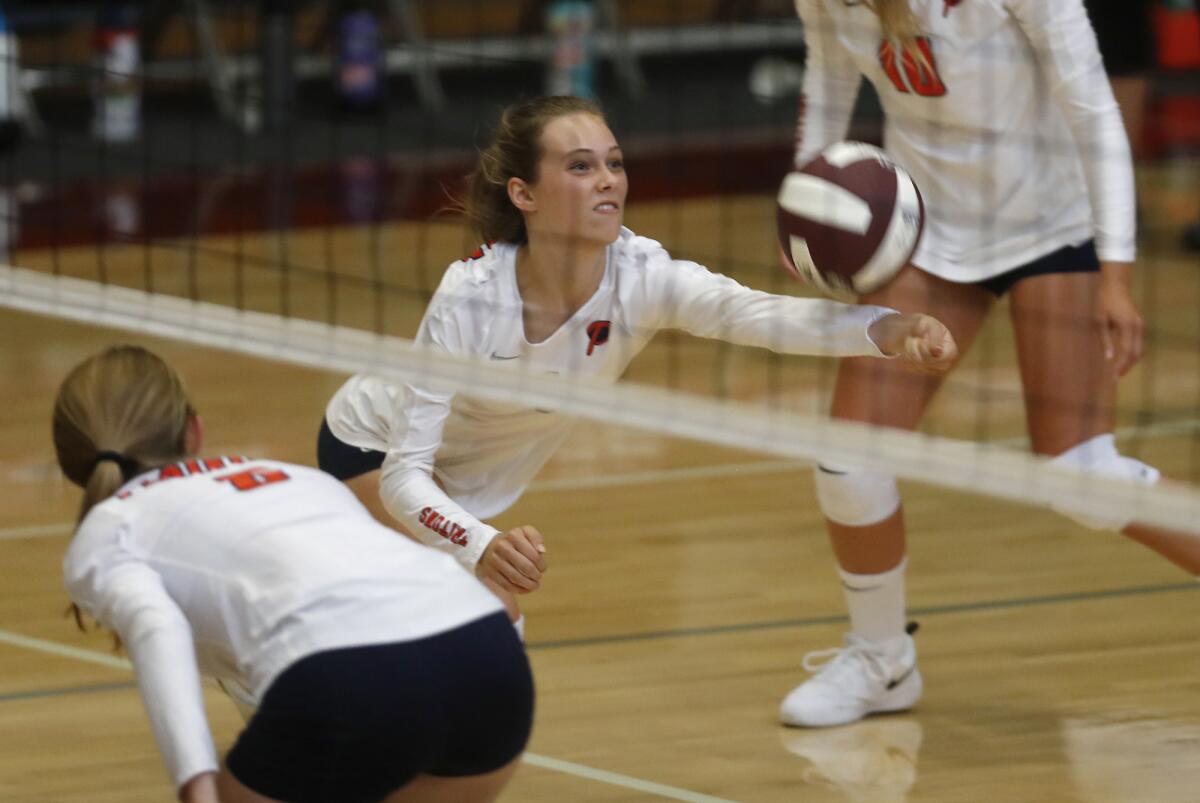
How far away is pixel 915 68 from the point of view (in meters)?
3.39

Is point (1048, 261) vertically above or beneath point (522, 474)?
above

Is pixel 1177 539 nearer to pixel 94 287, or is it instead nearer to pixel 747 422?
pixel 747 422

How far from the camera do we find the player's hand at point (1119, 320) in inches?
127

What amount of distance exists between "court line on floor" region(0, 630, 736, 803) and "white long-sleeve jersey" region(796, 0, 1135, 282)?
0.91 meters

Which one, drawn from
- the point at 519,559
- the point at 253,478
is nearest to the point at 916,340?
the point at 519,559

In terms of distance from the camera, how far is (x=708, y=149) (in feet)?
32.5

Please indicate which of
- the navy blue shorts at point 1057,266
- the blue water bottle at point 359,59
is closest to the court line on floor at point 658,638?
the navy blue shorts at point 1057,266

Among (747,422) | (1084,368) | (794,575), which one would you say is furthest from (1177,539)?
(794,575)

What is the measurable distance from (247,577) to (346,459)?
97 cm

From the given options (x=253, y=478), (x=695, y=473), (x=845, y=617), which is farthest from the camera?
(x=695, y=473)

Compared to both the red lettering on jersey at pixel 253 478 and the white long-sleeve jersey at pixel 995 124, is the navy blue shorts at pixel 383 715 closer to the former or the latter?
the red lettering on jersey at pixel 253 478

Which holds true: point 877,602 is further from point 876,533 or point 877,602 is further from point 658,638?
point 658,638

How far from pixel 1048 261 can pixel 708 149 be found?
6.55m

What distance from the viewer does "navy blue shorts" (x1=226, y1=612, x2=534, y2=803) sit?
94.0 inches
